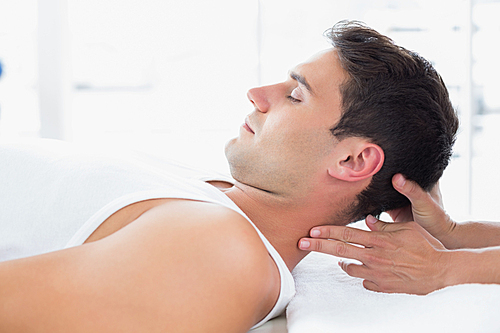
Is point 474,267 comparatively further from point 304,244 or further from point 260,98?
point 260,98

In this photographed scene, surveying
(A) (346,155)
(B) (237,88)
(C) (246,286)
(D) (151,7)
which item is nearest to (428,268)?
(A) (346,155)

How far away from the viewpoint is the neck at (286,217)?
1080 millimetres

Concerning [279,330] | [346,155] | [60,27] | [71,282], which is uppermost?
[60,27]

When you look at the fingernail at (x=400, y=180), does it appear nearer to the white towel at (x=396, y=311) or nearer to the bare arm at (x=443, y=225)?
the bare arm at (x=443, y=225)

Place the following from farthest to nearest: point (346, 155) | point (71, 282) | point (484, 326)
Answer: point (346, 155) → point (484, 326) → point (71, 282)

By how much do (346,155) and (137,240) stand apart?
0.55 m

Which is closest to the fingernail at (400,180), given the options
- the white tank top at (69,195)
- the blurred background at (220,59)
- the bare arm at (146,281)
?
the white tank top at (69,195)

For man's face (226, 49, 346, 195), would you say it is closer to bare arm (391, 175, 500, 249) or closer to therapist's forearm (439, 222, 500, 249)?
bare arm (391, 175, 500, 249)

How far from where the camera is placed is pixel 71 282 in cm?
66

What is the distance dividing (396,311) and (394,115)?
1.46 ft

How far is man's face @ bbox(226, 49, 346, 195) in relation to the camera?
1054mm

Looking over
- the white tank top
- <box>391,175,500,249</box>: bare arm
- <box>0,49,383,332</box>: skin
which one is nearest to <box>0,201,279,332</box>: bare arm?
<box>0,49,383,332</box>: skin

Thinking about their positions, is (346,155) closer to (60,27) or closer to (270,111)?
(270,111)

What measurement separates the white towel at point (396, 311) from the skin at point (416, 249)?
0.04 m
